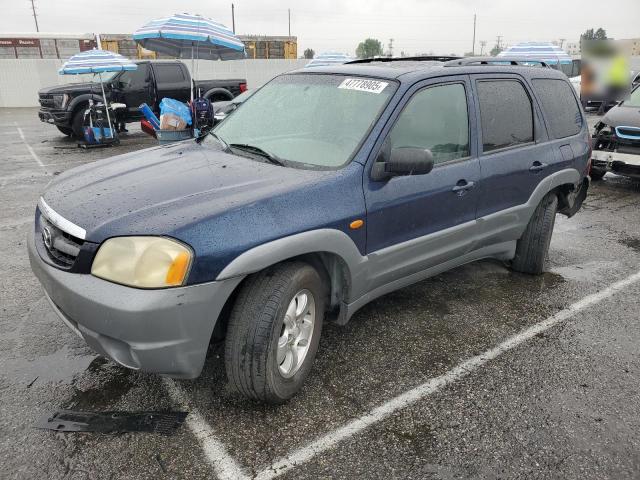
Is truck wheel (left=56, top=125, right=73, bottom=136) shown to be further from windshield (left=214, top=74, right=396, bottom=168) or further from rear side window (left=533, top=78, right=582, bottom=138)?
rear side window (left=533, top=78, right=582, bottom=138)

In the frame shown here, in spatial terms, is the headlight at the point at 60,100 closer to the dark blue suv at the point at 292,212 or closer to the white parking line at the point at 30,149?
the white parking line at the point at 30,149

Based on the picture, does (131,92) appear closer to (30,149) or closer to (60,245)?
(30,149)

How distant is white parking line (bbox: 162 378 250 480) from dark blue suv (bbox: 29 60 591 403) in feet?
0.86

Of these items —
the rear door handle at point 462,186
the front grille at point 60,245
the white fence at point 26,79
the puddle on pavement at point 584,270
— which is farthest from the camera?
the white fence at point 26,79

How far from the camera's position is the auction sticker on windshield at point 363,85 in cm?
314

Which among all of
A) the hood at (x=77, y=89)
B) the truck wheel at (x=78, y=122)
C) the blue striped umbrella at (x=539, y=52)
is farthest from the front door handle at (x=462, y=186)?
the hood at (x=77, y=89)

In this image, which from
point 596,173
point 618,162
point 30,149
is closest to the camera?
point 618,162

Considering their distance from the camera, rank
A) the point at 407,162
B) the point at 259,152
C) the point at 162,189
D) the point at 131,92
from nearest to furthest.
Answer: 1. the point at 162,189
2. the point at 407,162
3. the point at 259,152
4. the point at 131,92

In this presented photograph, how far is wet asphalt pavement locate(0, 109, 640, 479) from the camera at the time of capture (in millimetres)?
2303

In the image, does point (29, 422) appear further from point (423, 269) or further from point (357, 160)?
point (423, 269)

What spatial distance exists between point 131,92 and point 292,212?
41.7 ft

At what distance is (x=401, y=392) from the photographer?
→ 112 inches

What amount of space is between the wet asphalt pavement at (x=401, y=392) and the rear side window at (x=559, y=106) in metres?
1.35

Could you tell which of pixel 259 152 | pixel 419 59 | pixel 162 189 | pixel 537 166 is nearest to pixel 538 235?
pixel 537 166
